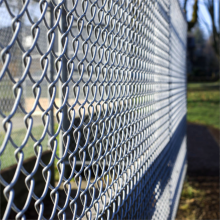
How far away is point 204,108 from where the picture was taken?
17078mm

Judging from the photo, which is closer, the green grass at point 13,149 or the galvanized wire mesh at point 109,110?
the galvanized wire mesh at point 109,110

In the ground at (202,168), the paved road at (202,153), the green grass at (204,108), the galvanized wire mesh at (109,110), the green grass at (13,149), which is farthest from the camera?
the green grass at (204,108)

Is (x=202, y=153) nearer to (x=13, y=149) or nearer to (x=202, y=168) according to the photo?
(x=202, y=168)

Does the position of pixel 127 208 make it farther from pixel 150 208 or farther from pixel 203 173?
pixel 203 173

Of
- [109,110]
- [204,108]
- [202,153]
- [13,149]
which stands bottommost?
[202,153]

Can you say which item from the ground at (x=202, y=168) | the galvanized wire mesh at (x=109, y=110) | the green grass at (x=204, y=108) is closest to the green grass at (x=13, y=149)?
the galvanized wire mesh at (x=109, y=110)

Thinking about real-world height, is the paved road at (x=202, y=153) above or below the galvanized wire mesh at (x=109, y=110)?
below

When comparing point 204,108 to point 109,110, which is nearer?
point 109,110

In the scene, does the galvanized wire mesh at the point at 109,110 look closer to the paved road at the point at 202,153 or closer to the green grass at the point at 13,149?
the green grass at the point at 13,149

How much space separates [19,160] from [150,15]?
215 centimetres

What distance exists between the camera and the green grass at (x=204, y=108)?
14.7 meters

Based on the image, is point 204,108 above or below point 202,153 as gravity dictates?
above

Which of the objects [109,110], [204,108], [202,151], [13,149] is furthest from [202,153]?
[204,108]

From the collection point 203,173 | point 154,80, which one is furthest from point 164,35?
point 203,173
